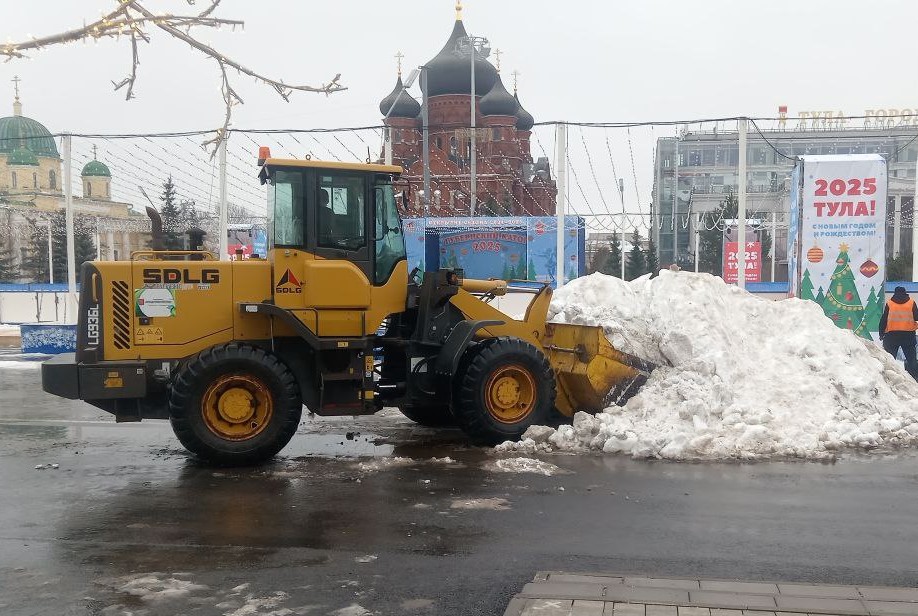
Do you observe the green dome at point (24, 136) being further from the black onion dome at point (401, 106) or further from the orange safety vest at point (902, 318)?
the black onion dome at point (401, 106)

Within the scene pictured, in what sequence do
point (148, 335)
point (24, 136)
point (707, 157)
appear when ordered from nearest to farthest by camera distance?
point (148, 335) → point (24, 136) → point (707, 157)

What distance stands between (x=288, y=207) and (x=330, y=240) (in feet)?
1.77

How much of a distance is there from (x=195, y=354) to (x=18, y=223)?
162 feet

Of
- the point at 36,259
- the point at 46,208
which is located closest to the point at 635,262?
the point at 46,208

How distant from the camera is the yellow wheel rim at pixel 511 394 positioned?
9031mm

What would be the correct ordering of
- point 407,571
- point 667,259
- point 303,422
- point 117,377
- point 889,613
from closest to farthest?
point 889,613, point 407,571, point 117,377, point 303,422, point 667,259

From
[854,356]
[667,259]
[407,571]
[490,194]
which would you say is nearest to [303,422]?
[407,571]

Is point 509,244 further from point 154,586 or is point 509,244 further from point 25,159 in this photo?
point 25,159

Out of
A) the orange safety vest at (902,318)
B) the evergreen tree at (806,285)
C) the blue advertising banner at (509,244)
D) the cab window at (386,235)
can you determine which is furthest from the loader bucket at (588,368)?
the blue advertising banner at (509,244)

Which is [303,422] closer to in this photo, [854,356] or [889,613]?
[854,356]

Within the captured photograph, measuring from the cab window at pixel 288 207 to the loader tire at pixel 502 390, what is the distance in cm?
225

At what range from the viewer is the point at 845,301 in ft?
48.5

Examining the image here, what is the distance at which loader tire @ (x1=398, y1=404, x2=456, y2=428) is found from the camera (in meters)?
10.3

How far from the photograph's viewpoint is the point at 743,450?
841cm
